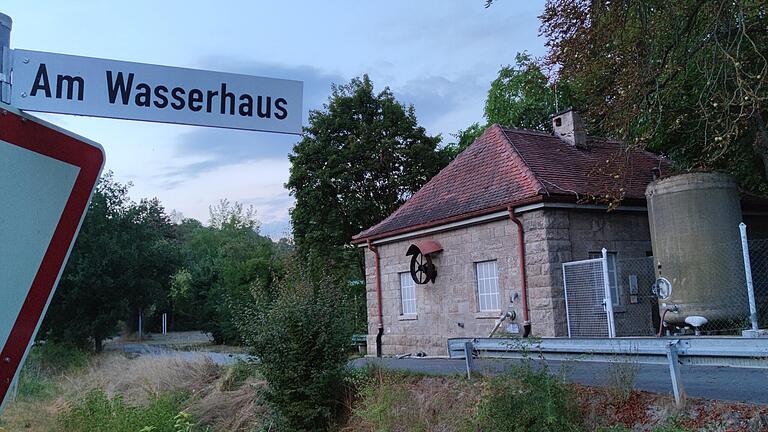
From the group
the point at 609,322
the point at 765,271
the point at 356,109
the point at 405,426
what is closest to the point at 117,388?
the point at 405,426

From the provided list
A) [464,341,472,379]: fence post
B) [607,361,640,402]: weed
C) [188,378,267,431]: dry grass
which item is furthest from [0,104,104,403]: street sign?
[188,378,267,431]: dry grass

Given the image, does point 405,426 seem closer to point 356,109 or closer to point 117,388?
point 117,388

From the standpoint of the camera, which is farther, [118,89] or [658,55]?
[658,55]

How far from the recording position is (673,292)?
1323 centimetres

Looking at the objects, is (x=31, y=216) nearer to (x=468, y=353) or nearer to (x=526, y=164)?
(x=468, y=353)

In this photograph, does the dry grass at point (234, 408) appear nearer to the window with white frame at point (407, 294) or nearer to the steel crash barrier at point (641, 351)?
the steel crash barrier at point (641, 351)

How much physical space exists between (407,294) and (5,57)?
16.2 meters

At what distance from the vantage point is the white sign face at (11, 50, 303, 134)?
8.20 feet

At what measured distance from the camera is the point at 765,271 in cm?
1438

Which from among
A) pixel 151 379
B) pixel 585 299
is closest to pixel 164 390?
pixel 151 379

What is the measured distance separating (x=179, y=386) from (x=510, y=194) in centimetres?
807

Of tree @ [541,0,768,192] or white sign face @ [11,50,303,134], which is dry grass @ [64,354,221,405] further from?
white sign face @ [11,50,303,134]

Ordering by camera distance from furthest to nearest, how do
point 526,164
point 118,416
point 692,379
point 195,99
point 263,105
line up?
1. point 526,164
2. point 118,416
3. point 692,379
4. point 263,105
5. point 195,99

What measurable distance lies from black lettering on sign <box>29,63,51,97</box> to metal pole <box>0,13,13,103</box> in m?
0.15
